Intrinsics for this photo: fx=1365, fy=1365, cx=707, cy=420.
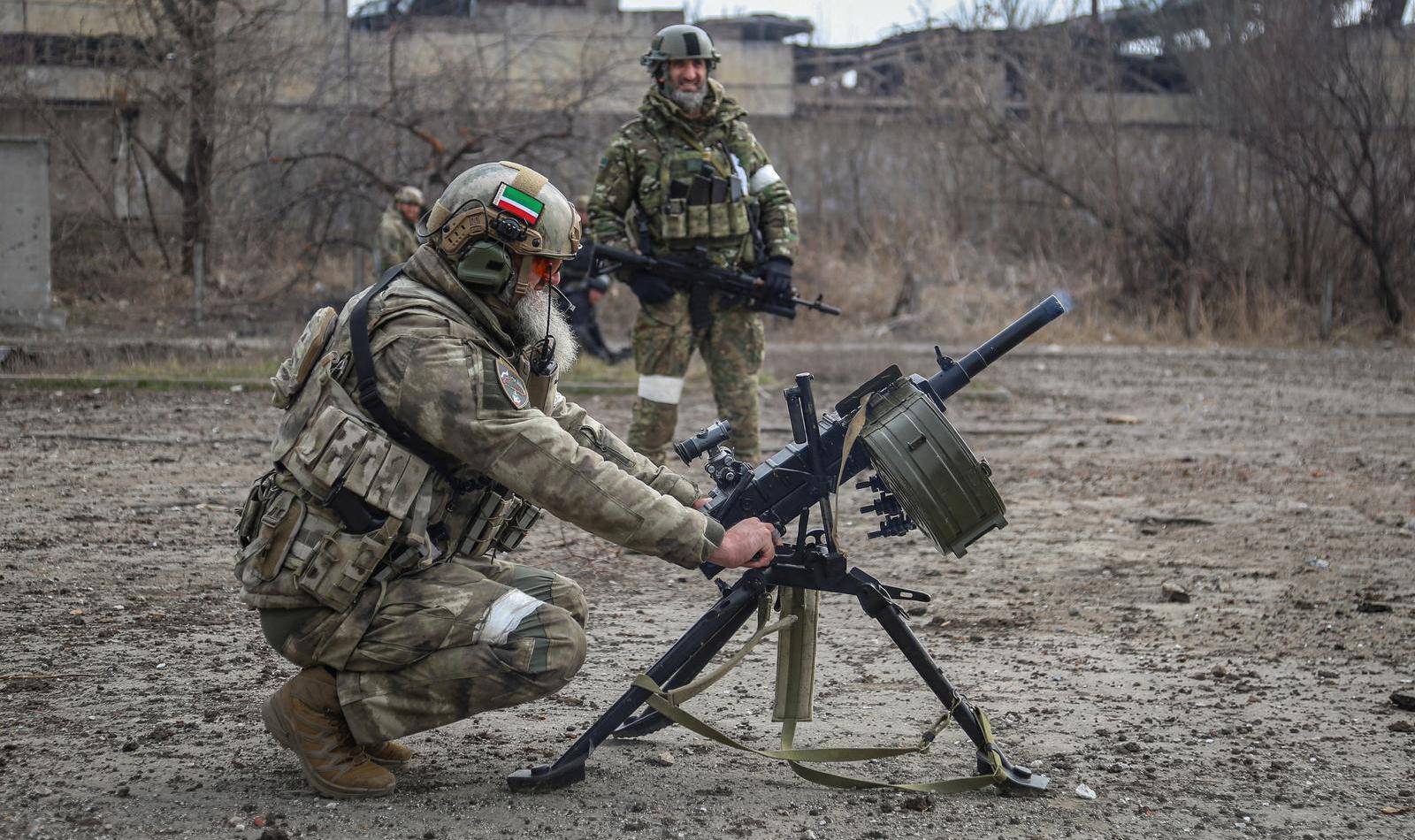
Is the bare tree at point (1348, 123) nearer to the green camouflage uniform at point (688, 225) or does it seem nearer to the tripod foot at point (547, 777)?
the green camouflage uniform at point (688, 225)

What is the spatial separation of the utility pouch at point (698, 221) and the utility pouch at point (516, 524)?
322 cm

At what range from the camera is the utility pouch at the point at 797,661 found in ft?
11.3

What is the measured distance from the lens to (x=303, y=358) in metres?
3.22

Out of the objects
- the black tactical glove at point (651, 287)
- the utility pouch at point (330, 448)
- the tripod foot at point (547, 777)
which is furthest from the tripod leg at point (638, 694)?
the black tactical glove at point (651, 287)

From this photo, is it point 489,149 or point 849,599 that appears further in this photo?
point 489,149

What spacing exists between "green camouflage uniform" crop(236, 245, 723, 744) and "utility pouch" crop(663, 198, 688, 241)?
3276 mm

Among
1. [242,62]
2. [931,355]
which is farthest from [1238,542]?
[242,62]

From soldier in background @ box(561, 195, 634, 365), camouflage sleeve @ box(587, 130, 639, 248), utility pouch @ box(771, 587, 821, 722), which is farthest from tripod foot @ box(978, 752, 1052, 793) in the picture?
soldier in background @ box(561, 195, 634, 365)

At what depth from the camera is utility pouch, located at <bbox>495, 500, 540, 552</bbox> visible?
354cm

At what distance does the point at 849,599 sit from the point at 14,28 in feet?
51.4

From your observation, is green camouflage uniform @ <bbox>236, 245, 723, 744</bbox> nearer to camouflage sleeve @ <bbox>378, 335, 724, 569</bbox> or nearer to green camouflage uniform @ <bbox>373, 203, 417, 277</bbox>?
camouflage sleeve @ <bbox>378, 335, 724, 569</bbox>

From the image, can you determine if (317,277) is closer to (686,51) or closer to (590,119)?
(590,119)

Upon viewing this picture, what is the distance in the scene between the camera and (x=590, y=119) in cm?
1620

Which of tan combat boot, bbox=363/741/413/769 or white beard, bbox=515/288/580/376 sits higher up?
white beard, bbox=515/288/580/376
